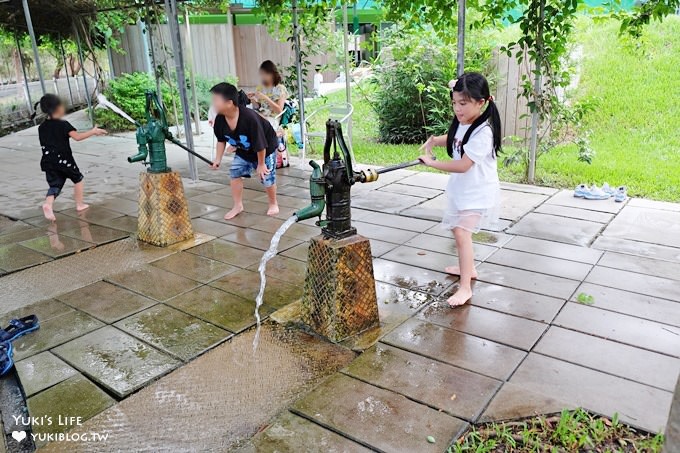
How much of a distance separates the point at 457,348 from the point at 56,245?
3379mm

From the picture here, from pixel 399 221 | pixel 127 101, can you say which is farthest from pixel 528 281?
pixel 127 101

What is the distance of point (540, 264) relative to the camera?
3.88 metres

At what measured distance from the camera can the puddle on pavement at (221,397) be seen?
219cm

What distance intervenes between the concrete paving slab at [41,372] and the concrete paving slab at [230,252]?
4.74 ft

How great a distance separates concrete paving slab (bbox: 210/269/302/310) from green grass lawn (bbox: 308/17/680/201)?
12.1ft

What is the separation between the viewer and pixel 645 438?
2.13 metres

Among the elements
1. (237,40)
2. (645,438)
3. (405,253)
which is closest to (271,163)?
(405,253)

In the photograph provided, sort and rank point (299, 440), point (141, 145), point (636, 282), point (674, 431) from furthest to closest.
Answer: point (141, 145)
point (636, 282)
point (299, 440)
point (674, 431)

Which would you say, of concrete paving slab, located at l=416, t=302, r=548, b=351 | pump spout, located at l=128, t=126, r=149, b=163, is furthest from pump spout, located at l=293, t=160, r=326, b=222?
pump spout, located at l=128, t=126, r=149, b=163

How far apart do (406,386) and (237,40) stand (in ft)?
44.6

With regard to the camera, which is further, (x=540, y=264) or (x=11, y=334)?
(x=540, y=264)

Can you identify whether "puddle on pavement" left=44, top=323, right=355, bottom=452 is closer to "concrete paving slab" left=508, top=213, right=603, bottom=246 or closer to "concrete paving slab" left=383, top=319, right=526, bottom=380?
"concrete paving slab" left=383, top=319, right=526, bottom=380

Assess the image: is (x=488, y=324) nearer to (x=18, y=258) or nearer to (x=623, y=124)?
(x=18, y=258)

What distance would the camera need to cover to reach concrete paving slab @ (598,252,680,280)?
3.69 metres
